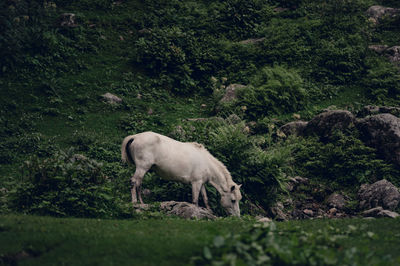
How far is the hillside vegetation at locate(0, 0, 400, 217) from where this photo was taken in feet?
44.8

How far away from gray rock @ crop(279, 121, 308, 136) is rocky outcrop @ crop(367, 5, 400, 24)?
15124mm

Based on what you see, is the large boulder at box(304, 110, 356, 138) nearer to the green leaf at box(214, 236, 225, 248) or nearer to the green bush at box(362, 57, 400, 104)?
the green bush at box(362, 57, 400, 104)

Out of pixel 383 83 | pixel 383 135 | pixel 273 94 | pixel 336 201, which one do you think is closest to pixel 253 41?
pixel 273 94

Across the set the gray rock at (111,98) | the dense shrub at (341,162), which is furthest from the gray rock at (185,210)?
the gray rock at (111,98)

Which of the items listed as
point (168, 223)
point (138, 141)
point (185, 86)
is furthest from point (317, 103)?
point (168, 223)

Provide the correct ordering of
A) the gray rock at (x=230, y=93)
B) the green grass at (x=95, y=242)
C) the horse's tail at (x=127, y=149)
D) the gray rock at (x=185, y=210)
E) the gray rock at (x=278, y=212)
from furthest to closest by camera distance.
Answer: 1. the gray rock at (x=230, y=93)
2. the gray rock at (x=278, y=212)
3. the horse's tail at (x=127, y=149)
4. the gray rock at (x=185, y=210)
5. the green grass at (x=95, y=242)

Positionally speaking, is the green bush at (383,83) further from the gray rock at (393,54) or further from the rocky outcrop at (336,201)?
the rocky outcrop at (336,201)

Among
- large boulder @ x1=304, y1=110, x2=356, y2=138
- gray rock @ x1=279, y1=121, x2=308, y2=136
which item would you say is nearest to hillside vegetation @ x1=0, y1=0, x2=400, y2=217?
large boulder @ x1=304, y1=110, x2=356, y2=138

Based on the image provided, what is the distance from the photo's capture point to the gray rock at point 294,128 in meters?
18.8

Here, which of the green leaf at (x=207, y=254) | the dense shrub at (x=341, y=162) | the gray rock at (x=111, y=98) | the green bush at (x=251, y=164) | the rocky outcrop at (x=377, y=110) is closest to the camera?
the green leaf at (x=207, y=254)

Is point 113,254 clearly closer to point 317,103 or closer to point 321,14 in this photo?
point 317,103

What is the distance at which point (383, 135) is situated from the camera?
16.7 meters

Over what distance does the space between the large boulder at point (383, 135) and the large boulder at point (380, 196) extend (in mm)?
2405

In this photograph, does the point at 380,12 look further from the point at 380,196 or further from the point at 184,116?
the point at 380,196
